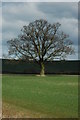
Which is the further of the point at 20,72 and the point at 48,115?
the point at 20,72

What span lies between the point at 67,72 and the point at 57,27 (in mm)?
8636

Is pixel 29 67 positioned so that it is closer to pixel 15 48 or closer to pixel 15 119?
pixel 15 48

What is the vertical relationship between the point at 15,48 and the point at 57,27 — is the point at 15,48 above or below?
below

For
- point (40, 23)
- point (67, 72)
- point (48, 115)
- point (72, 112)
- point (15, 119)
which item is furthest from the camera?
point (67, 72)

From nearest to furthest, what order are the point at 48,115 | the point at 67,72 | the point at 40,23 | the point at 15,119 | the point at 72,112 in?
the point at 15,119 < the point at 48,115 < the point at 72,112 < the point at 40,23 < the point at 67,72

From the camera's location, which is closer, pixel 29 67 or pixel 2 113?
pixel 2 113

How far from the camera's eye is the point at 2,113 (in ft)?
27.0

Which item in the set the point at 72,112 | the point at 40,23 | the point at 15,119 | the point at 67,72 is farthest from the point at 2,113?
the point at 67,72

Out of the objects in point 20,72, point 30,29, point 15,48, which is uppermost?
point 30,29

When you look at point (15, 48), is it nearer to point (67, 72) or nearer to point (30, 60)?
point (30, 60)

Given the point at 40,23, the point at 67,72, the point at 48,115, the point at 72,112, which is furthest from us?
the point at 67,72

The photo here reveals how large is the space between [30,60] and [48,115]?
29928mm

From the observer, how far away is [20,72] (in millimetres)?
44250

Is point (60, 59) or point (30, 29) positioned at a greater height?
point (30, 29)
